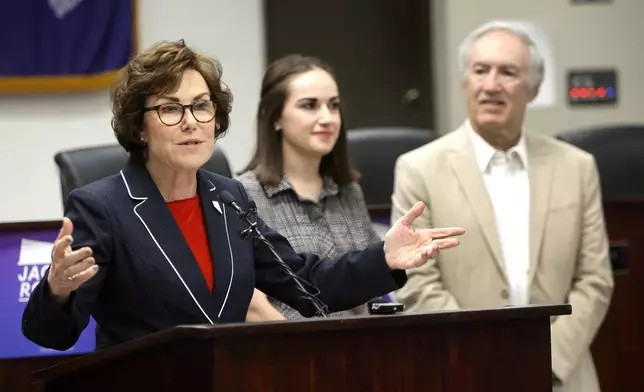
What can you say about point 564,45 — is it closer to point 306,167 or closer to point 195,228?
point 306,167

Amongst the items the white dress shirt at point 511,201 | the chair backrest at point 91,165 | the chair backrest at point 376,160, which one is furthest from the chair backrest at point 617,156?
the chair backrest at point 91,165

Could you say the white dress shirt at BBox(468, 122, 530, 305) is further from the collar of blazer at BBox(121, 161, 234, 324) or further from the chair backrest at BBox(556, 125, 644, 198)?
the collar of blazer at BBox(121, 161, 234, 324)

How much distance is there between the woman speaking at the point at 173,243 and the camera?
228cm

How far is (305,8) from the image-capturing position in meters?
6.04

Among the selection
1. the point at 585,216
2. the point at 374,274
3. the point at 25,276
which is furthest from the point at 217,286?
the point at 585,216

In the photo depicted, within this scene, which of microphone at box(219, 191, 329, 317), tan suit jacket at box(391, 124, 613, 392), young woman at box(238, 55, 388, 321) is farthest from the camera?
tan suit jacket at box(391, 124, 613, 392)

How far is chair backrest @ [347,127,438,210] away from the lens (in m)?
4.33

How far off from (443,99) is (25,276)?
3.19m

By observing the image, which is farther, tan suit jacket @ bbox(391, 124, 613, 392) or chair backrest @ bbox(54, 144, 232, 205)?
chair backrest @ bbox(54, 144, 232, 205)

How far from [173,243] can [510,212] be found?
1.54m

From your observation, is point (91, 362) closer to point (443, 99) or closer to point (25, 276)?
point (25, 276)

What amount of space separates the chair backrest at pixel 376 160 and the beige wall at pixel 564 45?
4.99 ft

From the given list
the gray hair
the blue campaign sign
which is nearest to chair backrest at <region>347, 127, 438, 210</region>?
the gray hair

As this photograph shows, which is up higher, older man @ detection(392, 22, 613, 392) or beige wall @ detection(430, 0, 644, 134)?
beige wall @ detection(430, 0, 644, 134)
